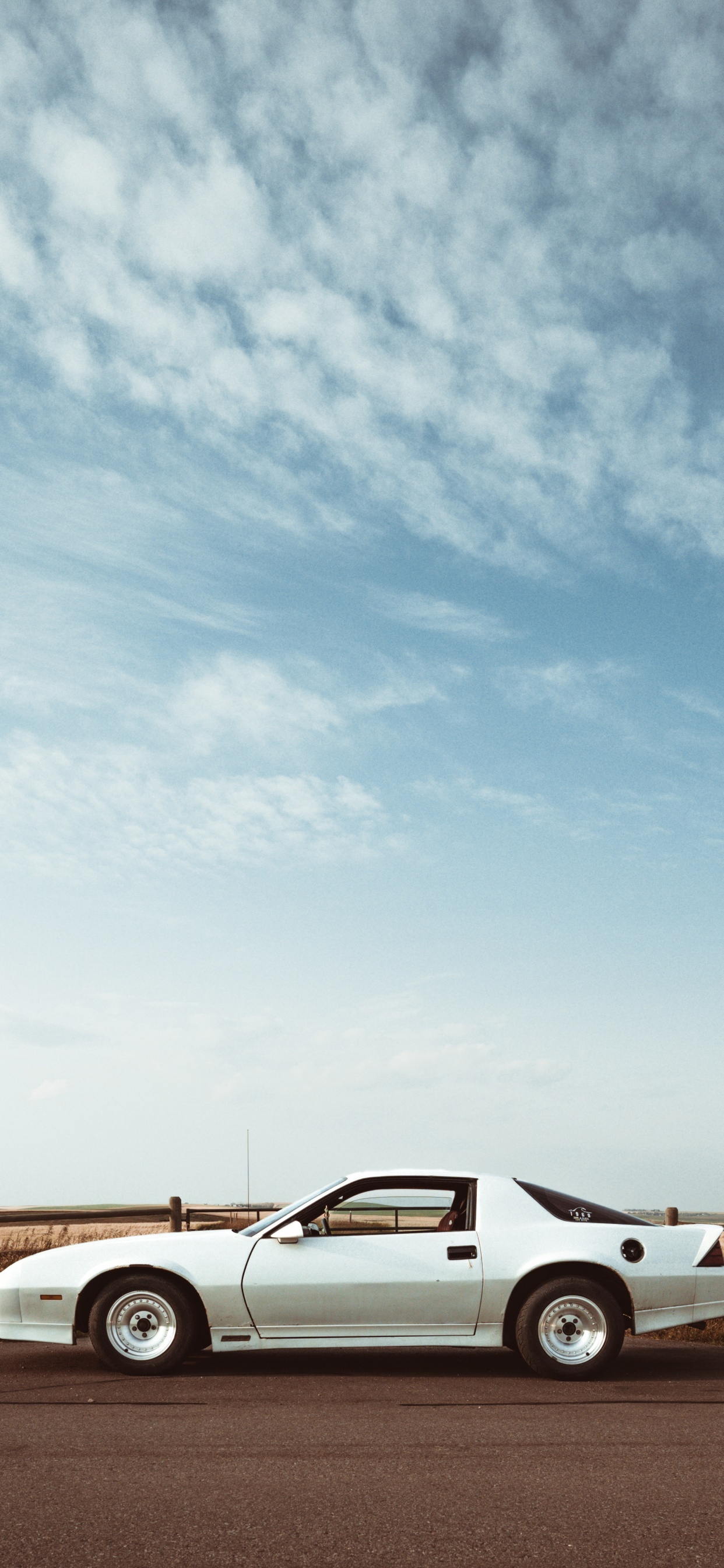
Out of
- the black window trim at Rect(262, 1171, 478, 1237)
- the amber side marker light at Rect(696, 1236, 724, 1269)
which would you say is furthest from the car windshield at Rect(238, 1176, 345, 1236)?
the amber side marker light at Rect(696, 1236, 724, 1269)

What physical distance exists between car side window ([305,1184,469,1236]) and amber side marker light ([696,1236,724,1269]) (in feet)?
5.06

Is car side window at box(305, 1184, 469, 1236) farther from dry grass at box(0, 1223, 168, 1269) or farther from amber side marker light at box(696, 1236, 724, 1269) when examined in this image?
dry grass at box(0, 1223, 168, 1269)

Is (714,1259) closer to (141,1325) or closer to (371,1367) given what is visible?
(371,1367)

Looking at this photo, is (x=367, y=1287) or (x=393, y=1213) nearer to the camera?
(x=367, y=1287)

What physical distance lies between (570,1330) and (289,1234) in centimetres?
183

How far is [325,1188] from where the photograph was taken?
8.15 meters

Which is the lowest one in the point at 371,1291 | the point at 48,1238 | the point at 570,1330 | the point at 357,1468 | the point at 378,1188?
the point at 357,1468

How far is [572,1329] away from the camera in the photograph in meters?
7.65

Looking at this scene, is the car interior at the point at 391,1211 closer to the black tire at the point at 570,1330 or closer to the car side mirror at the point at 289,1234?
the car side mirror at the point at 289,1234

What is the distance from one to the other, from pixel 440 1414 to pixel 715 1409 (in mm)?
1589

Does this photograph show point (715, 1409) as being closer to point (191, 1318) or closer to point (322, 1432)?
point (322, 1432)

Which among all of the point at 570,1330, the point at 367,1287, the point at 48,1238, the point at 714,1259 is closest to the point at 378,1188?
the point at 367,1287

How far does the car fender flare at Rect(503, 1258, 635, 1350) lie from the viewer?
7.67m

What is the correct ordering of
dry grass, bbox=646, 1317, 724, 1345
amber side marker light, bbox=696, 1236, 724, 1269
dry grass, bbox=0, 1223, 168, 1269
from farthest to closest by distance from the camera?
dry grass, bbox=0, 1223, 168, 1269, dry grass, bbox=646, 1317, 724, 1345, amber side marker light, bbox=696, 1236, 724, 1269
